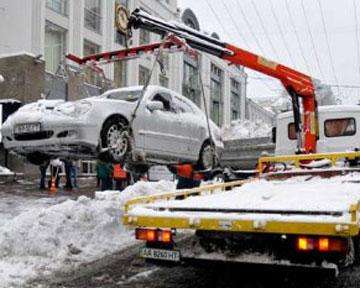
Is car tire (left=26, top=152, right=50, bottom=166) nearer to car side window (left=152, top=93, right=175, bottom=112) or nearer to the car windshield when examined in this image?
the car windshield

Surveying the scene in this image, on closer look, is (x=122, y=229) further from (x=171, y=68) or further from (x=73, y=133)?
(x=171, y=68)

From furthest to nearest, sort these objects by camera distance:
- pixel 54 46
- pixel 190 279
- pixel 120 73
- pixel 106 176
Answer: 1. pixel 120 73
2. pixel 54 46
3. pixel 106 176
4. pixel 190 279

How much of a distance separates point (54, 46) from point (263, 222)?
20.8 meters

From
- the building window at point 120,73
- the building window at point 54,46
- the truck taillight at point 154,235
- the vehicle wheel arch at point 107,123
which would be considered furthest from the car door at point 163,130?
the building window at point 120,73

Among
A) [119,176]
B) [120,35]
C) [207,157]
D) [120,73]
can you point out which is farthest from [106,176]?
[120,35]

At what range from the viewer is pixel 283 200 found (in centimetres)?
549

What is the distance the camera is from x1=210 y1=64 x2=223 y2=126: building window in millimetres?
42000

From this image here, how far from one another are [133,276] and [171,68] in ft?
92.2

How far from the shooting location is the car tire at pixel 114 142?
30.0ft

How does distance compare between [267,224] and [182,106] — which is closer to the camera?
[267,224]

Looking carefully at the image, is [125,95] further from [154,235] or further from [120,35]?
[120,35]

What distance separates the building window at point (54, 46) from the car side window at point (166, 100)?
44.4ft

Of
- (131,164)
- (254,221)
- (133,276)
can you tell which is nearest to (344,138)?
(131,164)

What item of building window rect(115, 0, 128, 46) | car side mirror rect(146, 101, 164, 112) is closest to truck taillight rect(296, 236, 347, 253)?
car side mirror rect(146, 101, 164, 112)
